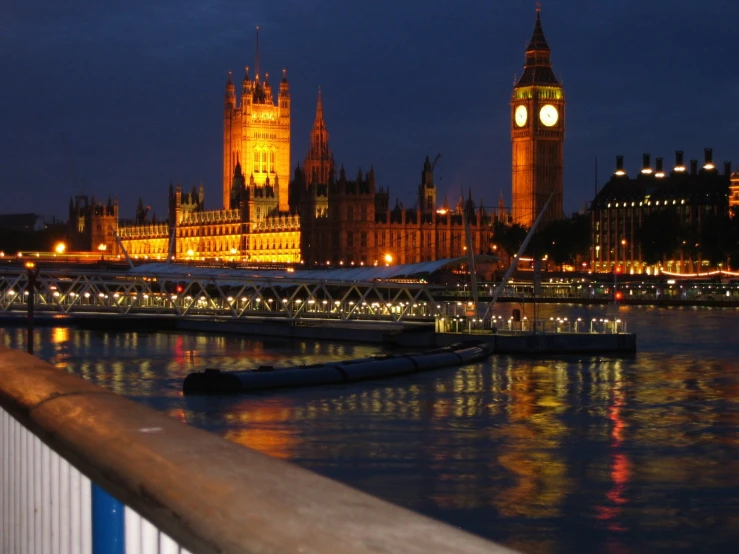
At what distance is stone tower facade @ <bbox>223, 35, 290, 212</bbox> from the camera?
166 meters

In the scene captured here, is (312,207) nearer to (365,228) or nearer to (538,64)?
(365,228)

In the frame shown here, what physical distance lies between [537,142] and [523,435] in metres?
135

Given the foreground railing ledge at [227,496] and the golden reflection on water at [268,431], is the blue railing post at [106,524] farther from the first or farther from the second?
the golden reflection on water at [268,431]

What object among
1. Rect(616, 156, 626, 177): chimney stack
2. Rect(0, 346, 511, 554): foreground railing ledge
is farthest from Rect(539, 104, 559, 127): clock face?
Rect(0, 346, 511, 554): foreground railing ledge

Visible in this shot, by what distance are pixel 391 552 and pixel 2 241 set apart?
180m

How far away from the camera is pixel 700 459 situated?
20.8m

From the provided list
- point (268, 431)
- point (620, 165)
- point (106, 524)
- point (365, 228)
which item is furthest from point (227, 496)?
point (620, 165)

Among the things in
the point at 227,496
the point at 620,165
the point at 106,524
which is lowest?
the point at 106,524

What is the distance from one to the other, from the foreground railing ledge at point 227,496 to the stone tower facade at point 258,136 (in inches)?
6301

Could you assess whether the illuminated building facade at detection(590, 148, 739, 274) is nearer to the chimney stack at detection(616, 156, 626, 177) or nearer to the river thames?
the chimney stack at detection(616, 156, 626, 177)

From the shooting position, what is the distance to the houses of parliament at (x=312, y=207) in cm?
13038

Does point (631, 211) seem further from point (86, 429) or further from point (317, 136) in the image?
point (86, 429)

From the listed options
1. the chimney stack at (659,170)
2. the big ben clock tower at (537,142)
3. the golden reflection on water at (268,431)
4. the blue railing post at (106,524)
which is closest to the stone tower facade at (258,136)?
the big ben clock tower at (537,142)

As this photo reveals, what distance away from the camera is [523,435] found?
24.0 m
